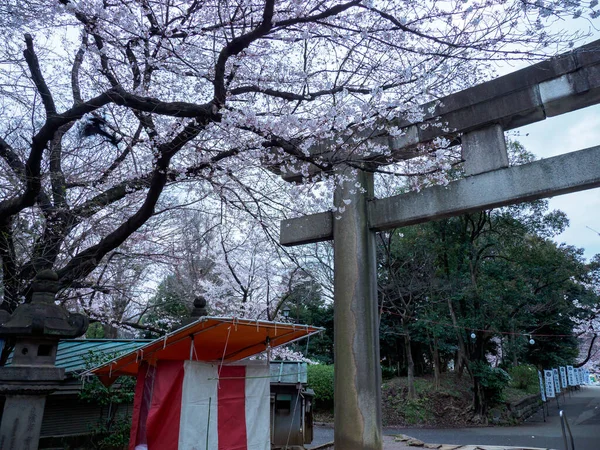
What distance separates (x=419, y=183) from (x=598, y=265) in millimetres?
18241

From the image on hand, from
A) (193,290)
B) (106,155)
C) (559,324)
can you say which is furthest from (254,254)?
(559,324)

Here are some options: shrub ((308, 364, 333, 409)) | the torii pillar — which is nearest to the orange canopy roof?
the torii pillar

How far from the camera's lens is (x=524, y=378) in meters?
20.8

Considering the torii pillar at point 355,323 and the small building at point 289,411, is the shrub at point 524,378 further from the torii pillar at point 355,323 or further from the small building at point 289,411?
the torii pillar at point 355,323

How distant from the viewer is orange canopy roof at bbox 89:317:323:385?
4.44 meters

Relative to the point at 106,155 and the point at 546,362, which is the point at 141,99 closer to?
the point at 106,155

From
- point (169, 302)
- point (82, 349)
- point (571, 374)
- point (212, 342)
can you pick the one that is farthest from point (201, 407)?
point (571, 374)

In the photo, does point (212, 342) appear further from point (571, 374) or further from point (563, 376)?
point (571, 374)

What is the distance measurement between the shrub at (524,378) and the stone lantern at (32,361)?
20859 millimetres

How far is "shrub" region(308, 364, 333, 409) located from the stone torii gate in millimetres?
11261

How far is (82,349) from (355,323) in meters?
4.80

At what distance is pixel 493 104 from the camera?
5.49 m

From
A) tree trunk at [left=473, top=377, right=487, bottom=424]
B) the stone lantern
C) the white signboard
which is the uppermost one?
the stone lantern

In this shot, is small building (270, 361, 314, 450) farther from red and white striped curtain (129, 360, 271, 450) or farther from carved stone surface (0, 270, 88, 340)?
carved stone surface (0, 270, 88, 340)
